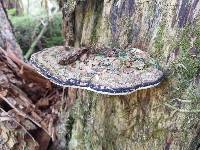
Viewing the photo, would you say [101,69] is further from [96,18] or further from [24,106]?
[24,106]

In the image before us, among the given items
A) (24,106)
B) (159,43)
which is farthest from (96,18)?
(24,106)

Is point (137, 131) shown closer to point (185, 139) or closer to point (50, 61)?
point (185, 139)

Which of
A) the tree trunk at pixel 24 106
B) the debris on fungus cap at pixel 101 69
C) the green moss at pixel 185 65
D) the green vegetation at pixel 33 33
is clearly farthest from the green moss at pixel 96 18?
the green vegetation at pixel 33 33

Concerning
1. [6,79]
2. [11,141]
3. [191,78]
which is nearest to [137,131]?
[191,78]

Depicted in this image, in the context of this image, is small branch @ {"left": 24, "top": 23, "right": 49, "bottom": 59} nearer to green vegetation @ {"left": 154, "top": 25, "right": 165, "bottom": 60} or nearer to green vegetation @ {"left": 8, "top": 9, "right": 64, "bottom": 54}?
green vegetation @ {"left": 8, "top": 9, "right": 64, "bottom": 54}

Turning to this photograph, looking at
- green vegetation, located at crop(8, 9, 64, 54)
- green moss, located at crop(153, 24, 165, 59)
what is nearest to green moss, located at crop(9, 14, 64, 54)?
green vegetation, located at crop(8, 9, 64, 54)

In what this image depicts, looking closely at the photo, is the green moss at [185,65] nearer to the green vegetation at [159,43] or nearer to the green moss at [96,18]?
the green vegetation at [159,43]
